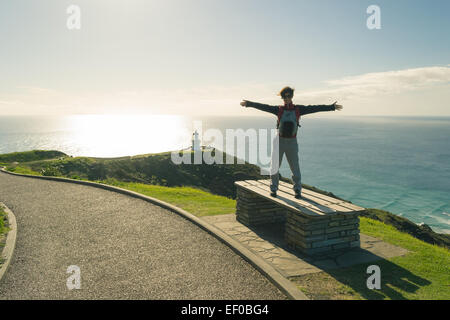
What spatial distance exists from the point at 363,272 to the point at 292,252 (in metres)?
1.40

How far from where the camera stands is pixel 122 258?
5.88 metres

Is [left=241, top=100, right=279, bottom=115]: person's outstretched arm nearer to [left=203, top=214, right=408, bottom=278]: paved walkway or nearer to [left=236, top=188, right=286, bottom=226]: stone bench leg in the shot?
[left=236, top=188, right=286, bottom=226]: stone bench leg

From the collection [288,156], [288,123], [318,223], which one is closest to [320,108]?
[288,123]

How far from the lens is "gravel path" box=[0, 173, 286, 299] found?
464cm

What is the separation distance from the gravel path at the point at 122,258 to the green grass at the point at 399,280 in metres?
0.99

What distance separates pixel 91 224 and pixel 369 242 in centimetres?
750

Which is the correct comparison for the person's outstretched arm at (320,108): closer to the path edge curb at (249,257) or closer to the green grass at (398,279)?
the green grass at (398,279)

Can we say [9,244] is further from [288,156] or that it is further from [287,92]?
[287,92]

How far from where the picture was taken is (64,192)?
1182 centimetres

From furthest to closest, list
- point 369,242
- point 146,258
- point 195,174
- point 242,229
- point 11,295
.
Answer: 1. point 195,174
2. point 242,229
3. point 369,242
4. point 146,258
5. point 11,295

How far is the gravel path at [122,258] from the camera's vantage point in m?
4.64

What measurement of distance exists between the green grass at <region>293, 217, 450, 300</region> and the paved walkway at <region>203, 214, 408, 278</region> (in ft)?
0.72
